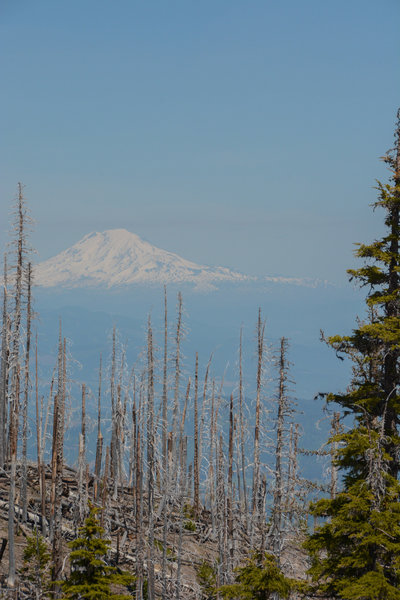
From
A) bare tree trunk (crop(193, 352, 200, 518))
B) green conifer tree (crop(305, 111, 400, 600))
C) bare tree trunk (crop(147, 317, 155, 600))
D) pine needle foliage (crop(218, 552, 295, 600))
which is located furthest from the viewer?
bare tree trunk (crop(193, 352, 200, 518))

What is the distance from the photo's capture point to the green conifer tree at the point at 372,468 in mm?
13328

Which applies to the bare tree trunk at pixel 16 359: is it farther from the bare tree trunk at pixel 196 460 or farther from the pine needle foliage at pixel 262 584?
the bare tree trunk at pixel 196 460

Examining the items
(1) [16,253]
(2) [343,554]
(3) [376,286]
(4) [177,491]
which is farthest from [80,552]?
(4) [177,491]

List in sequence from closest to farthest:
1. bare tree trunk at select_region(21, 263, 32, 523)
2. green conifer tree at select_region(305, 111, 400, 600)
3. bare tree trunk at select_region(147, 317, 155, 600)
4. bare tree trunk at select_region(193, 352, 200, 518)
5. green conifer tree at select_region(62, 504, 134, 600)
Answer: green conifer tree at select_region(305, 111, 400, 600), green conifer tree at select_region(62, 504, 134, 600), bare tree trunk at select_region(147, 317, 155, 600), bare tree trunk at select_region(21, 263, 32, 523), bare tree trunk at select_region(193, 352, 200, 518)

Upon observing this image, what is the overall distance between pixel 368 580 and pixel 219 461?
17.9 meters

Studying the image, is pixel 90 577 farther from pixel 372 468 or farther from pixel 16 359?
pixel 16 359

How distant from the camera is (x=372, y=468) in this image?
1370cm

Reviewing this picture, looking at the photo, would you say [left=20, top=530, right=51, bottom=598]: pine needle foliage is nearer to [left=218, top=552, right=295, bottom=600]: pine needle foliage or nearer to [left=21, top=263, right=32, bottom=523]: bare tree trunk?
[left=21, top=263, right=32, bottom=523]: bare tree trunk

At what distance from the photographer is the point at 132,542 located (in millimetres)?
30797

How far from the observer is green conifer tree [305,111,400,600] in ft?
43.7

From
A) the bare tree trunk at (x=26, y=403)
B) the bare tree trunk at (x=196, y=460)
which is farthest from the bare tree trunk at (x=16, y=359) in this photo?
the bare tree trunk at (x=196, y=460)

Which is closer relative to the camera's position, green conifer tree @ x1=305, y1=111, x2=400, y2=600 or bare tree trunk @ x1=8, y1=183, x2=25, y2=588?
green conifer tree @ x1=305, y1=111, x2=400, y2=600

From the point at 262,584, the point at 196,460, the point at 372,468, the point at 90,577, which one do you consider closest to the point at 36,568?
the point at 90,577

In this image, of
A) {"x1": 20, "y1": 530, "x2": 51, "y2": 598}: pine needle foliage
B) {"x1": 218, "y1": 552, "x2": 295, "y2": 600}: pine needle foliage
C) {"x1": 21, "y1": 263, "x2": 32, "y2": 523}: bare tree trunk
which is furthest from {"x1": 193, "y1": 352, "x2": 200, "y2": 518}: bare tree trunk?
{"x1": 218, "y1": 552, "x2": 295, "y2": 600}: pine needle foliage
